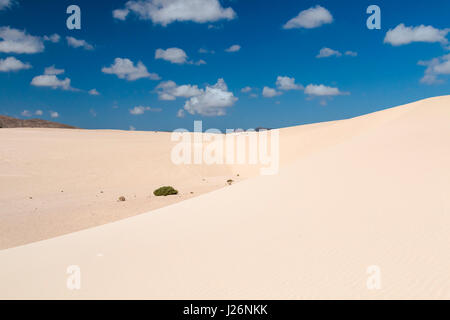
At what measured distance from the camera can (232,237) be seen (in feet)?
23.1

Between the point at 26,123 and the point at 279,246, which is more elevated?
the point at 26,123

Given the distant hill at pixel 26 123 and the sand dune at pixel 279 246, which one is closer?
the sand dune at pixel 279 246

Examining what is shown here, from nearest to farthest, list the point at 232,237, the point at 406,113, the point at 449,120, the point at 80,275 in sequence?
the point at 80,275 < the point at 232,237 < the point at 449,120 < the point at 406,113

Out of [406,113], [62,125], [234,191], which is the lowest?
[234,191]

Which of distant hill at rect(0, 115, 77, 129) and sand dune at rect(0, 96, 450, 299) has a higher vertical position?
distant hill at rect(0, 115, 77, 129)

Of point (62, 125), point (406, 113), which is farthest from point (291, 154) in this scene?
point (62, 125)

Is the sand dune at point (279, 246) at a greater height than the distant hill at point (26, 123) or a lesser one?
lesser

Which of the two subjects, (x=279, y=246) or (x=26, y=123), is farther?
(x=26, y=123)

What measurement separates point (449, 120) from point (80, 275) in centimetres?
2010

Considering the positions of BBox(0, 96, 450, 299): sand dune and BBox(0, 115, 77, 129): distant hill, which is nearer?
BBox(0, 96, 450, 299): sand dune

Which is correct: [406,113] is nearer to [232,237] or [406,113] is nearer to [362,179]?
[362,179]

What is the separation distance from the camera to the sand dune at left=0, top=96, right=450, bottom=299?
191 inches

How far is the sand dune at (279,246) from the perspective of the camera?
4859 millimetres

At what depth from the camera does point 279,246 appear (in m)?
6.25
